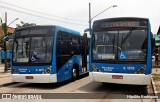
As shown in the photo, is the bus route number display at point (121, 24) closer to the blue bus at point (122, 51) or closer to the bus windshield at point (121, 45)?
the blue bus at point (122, 51)

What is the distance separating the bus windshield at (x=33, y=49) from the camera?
12.2 meters

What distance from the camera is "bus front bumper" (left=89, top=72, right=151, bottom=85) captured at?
1048 centimetres

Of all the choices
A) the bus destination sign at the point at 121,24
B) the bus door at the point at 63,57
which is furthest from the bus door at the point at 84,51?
the bus destination sign at the point at 121,24

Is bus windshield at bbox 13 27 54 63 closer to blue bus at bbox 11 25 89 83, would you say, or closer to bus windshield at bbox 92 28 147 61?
blue bus at bbox 11 25 89 83

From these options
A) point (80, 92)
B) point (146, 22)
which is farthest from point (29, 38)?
point (146, 22)

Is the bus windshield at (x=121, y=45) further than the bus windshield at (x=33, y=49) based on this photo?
No

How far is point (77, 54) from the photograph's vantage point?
15.7 m

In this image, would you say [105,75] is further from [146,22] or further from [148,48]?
[146,22]

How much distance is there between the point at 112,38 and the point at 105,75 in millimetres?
1579

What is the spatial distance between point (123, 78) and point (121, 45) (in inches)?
53.5

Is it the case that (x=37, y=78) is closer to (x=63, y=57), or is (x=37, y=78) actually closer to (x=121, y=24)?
(x=63, y=57)

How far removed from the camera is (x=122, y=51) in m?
10.9

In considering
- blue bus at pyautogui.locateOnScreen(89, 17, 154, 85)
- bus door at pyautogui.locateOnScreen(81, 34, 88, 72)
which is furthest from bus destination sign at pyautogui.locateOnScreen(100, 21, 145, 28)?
bus door at pyautogui.locateOnScreen(81, 34, 88, 72)

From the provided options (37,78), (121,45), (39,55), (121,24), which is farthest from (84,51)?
(121,45)
